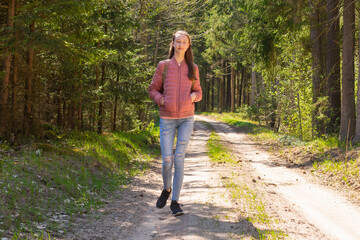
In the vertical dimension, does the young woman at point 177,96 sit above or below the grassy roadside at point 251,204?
above

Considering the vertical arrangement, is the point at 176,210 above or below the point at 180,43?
below

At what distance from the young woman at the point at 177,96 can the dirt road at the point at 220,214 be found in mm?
575

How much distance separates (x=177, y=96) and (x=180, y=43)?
0.78 m

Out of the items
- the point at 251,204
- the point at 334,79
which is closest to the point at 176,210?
the point at 251,204

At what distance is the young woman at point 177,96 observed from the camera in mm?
5031

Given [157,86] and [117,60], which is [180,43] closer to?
[157,86]

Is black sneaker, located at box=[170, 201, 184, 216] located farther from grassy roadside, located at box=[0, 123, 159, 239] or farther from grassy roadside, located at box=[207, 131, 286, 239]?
grassy roadside, located at box=[0, 123, 159, 239]

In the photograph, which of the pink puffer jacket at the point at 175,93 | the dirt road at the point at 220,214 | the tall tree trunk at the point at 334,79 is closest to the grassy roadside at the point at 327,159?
the dirt road at the point at 220,214

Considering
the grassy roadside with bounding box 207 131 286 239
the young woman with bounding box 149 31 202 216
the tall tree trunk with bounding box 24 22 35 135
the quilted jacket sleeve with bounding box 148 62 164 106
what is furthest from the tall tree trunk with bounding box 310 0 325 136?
the tall tree trunk with bounding box 24 22 35 135

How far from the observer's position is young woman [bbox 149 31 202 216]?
5031mm

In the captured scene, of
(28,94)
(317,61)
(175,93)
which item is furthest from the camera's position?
(317,61)

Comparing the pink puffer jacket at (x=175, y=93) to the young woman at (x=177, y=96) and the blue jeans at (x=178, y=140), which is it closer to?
the young woman at (x=177, y=96)

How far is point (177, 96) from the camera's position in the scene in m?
5.03

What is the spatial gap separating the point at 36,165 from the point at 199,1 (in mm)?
16451
